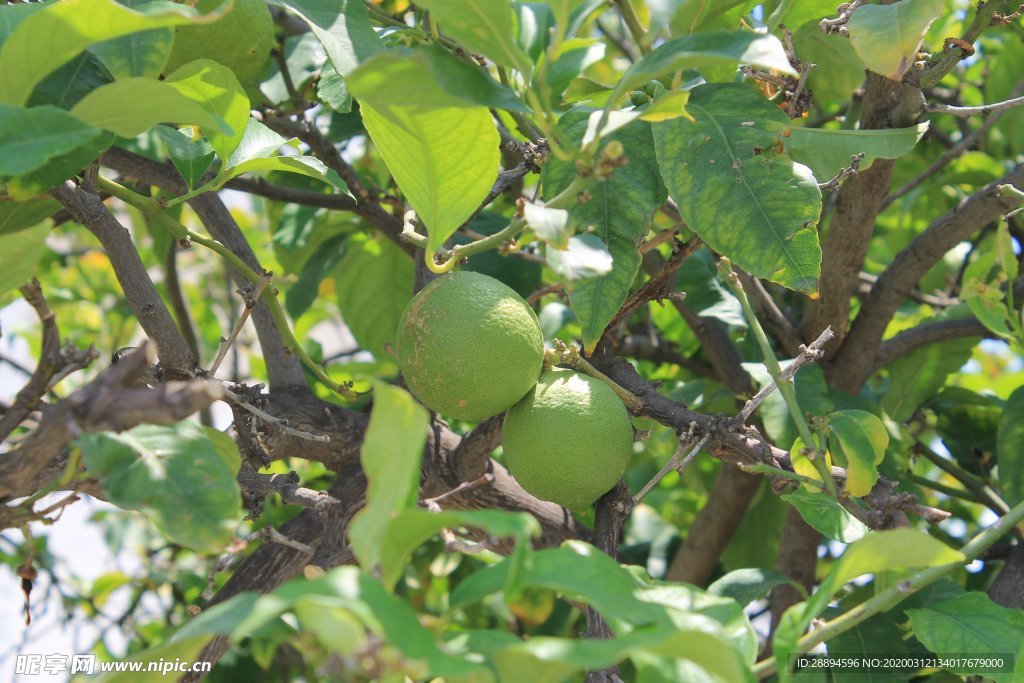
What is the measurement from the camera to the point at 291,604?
526 millimetres

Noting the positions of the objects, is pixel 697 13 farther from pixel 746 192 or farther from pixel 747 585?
pixel 747 585

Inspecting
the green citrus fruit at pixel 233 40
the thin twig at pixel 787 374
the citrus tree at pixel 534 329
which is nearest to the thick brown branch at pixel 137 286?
the citrus tree at pixel 534 329

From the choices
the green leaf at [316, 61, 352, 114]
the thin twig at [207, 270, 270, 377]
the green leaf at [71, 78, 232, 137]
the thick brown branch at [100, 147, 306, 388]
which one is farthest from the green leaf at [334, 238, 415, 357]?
the green leaf at [71, 78, 232, 137]

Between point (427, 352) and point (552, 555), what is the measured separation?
0.33 meters

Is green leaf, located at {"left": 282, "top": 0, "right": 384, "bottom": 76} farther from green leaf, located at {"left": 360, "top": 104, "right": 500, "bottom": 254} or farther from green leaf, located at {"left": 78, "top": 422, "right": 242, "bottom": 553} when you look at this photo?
green leaf, located at {"left": 78, "top": 422, "right": 242, "bottom": 553}

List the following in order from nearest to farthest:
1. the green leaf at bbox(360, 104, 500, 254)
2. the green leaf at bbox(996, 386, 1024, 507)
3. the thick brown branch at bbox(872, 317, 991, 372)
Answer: the green leaf at bbox(360, 104, 500, 254), the green leaf at bbox(996, 386, 1024, 507), the thick brown branch at bbox(872, 317, 991, 372)

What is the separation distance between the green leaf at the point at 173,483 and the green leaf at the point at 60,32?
300 millimetres

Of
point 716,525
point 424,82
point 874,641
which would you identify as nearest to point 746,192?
point 424,82

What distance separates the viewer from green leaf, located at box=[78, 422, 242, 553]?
70 centimetres

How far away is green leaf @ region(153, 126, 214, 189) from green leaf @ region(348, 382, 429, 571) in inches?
21.0

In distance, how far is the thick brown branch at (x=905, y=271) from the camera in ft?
4.38

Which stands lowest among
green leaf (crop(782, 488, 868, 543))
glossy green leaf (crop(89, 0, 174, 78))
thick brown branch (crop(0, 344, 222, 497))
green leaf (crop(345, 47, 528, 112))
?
green leaf (crop(782, 488, 868, 543))

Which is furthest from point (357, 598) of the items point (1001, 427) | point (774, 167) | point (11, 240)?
point (1001, 427)

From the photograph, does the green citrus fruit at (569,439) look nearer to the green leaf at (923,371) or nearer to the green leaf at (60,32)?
the green leaf at (60,32)
